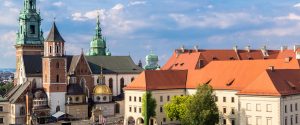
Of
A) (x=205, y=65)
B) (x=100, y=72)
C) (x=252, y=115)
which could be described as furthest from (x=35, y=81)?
(x=252, y=115)

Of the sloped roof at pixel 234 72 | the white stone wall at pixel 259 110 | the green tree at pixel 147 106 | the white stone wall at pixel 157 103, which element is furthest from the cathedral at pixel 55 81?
the white stone wall at pixel 259 110

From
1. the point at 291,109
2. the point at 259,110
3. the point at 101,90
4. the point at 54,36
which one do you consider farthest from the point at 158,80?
the point at 54,36

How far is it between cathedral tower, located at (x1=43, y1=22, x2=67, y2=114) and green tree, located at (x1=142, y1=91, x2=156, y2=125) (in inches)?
748

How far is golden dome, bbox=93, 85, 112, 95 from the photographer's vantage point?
8612 cm

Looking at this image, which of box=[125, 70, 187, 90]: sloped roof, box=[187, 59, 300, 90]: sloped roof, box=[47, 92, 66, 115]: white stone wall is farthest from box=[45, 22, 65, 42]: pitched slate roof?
box=[187, 59, 300, 90]: sloped roof

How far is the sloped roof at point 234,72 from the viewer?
219 ft

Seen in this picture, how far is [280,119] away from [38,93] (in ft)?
127

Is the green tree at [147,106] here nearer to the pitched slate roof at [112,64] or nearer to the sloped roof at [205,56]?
the sloped roof at [205,56]

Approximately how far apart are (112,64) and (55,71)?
1602 centimetres

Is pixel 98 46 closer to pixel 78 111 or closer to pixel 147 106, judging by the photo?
pixel 78 111

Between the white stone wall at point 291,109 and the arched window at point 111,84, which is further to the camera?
the arched window at point 111,84

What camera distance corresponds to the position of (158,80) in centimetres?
7138

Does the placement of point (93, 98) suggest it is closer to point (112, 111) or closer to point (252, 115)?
point (112, 111)

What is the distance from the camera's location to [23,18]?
96375mm
